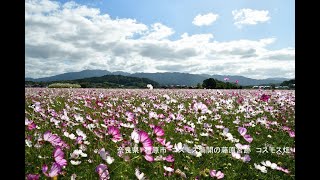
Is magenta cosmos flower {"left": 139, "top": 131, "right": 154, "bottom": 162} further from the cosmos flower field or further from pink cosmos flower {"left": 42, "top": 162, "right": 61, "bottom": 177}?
pink cosmos flower {"left": 42, "top": 162, "right": 61, "bottom": 177}

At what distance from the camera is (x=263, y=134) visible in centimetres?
421

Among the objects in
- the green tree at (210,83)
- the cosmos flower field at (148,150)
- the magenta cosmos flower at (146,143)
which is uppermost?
the green tree at (210,83)

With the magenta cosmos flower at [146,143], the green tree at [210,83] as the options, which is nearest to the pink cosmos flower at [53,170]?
the magenta cosmos flower at [146,143]

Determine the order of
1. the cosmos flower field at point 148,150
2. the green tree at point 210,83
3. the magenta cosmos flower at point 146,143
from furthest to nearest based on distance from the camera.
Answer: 1. the green tree at point 210,83
2. the cosmos flower field at point 148,150
3. the magenta cosmos flower at point 146,143

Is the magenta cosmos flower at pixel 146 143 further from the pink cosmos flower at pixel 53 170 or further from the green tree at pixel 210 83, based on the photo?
the green tree at pixel 210 83

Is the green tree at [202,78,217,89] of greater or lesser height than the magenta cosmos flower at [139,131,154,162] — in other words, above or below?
above

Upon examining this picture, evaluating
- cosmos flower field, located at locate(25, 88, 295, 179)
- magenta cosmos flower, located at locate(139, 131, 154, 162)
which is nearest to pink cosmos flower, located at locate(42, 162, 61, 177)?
cosmos flower field, located at locate(25, 88, 295, 179)

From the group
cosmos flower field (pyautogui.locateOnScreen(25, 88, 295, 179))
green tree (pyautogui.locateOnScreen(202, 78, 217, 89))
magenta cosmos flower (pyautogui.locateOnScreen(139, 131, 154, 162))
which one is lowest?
cosmos flower field (pyautogui.locateOnScreen(25, 88, 295, 179))

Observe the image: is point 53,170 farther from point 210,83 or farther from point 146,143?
point 210,83

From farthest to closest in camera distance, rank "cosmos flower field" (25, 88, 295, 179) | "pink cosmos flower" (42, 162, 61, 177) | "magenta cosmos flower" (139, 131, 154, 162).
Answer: "cosmos flower field" (25, 88, 295, 179), "magenta cosmos flower" (139, 131, 154, 162), "pink cosmos flower" (42, 162, 61, 177)

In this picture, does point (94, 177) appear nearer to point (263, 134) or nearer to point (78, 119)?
point (78, 119)

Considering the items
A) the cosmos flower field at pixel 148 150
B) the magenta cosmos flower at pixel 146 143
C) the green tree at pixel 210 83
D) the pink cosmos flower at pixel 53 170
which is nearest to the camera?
the pink cosmos flower at pixel 53 170

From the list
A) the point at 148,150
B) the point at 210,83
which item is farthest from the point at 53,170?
the point at 210,83
